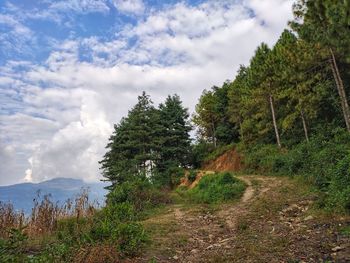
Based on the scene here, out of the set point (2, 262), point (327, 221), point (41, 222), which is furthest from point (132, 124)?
point (2, 262)

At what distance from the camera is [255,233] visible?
35.5ft

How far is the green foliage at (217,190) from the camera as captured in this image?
1902 cm

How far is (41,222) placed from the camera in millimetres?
15266

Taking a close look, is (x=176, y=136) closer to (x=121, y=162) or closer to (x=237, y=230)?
(x=121, y=162)

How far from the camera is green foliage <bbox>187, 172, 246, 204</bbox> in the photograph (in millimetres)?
19016

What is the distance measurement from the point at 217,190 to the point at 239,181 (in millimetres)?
2373

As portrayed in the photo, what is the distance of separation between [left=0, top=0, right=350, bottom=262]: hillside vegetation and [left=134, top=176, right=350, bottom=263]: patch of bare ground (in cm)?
4

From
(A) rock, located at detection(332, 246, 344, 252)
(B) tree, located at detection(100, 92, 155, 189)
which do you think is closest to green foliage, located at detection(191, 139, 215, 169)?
(B) tree, located at detection(100, 92, 155, 189)

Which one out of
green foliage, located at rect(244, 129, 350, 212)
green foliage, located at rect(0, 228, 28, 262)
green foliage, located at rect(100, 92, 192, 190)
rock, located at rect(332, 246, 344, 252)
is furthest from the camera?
green foliage, located at rect(100, 92, 192, 190)

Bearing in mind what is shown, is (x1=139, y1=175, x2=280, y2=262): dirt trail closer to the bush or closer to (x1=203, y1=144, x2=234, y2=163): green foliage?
the bush

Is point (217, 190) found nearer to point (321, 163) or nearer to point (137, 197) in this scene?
point (137, 197)

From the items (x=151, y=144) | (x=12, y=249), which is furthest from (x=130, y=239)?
(x=151, y=144)

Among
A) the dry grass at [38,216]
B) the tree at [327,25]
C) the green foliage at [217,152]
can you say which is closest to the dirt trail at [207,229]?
the dry grass at [38,216]

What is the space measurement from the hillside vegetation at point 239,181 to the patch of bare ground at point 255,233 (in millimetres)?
43
